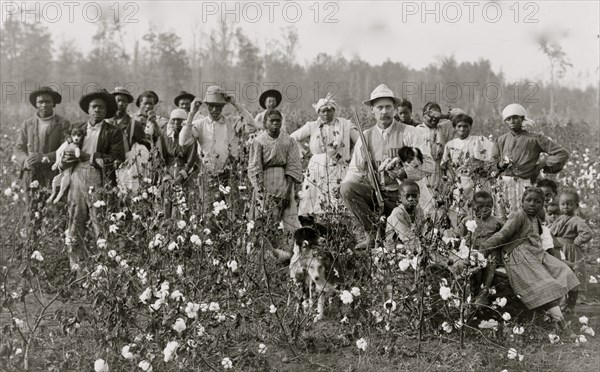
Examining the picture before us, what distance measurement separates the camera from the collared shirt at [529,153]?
6398 mm

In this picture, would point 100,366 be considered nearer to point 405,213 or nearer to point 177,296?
point 177,296

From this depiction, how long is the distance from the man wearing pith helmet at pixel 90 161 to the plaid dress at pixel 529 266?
11.6ft

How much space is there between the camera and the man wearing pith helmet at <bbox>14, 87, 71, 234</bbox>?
264 inches

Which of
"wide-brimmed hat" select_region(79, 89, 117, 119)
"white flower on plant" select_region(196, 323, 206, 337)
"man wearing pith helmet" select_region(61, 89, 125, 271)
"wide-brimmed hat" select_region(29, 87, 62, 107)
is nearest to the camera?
"white flower on plant" select_region(196, 323, 206, 337)

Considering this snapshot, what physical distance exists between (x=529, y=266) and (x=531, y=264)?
23mm

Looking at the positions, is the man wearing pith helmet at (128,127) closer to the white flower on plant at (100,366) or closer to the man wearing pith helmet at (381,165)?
the man wearing pith helmet at (381,165)

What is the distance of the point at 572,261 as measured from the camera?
5.82m

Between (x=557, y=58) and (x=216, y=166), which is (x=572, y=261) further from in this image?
(x=557, y=58)

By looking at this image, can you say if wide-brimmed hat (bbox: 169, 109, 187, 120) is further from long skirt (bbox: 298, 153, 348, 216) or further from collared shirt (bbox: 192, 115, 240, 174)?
long skirt (bbox: 298, 153, 348, 216)

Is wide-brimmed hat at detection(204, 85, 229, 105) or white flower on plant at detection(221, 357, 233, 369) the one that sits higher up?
wide-brimmed hat at detection(204, 85, 229, 105)

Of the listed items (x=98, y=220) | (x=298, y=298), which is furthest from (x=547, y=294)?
(x=98, y=220)

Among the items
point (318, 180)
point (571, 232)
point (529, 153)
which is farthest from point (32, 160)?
point (571, 232)

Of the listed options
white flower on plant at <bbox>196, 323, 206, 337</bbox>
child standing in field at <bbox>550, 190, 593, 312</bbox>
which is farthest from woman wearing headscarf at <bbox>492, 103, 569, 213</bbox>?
white flower on plant at <bbox>196, 323, 206, 337</bbox>

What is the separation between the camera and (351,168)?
588 centimetres
